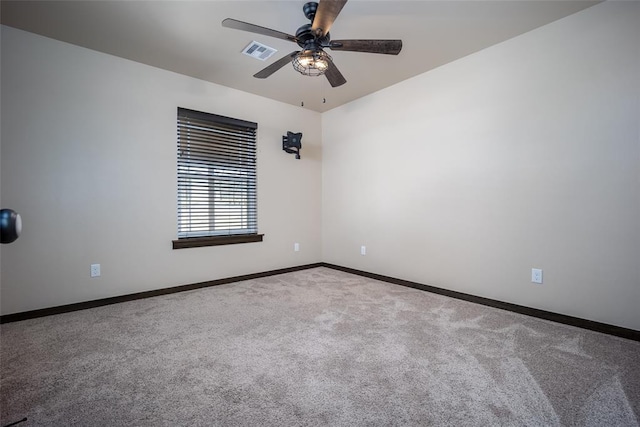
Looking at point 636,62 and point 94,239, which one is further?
point 94,239

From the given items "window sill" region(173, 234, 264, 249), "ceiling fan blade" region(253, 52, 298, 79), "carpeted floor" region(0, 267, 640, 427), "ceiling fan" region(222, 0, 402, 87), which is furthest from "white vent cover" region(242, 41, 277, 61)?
"carpeted floor" region(0, 267, 640, 427)

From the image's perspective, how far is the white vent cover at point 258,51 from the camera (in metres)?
2.71

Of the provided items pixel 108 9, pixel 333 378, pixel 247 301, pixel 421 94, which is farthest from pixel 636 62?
pixel 108 9

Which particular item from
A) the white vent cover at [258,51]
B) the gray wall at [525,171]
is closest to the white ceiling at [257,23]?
the white vent cover at [258,51]

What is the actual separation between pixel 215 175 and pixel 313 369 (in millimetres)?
2668

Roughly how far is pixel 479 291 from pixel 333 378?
198 centimetres

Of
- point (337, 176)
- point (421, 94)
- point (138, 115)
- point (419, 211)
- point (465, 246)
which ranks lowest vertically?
point (465, 246)

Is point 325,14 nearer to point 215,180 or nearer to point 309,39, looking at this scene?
point 309,39

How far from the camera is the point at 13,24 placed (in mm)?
2416

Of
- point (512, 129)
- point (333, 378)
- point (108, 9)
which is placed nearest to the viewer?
point (333, 378)

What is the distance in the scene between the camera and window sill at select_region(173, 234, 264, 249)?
333 centimetres

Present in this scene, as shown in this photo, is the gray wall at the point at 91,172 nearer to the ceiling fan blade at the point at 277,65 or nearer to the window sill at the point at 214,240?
the window sill at the point at 214,240

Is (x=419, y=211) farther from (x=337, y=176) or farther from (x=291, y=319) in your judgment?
(x=291, y=319)

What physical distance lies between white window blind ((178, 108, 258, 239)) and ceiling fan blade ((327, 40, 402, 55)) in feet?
6.67
